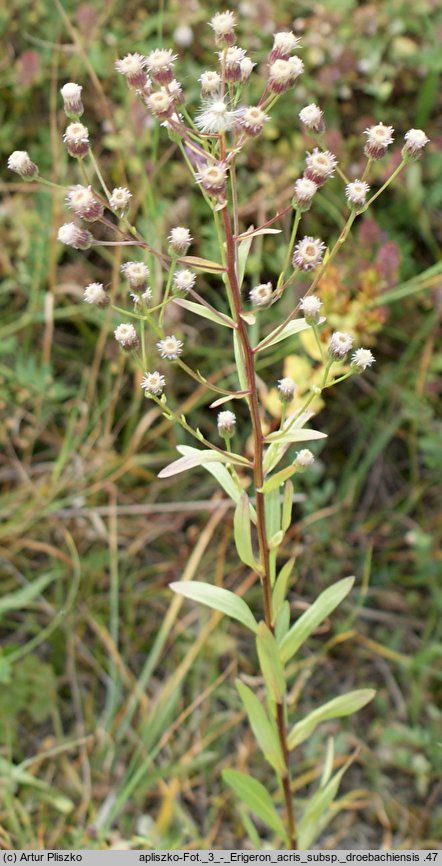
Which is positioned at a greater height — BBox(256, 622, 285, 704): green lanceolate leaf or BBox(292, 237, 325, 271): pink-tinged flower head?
BBox(292, 237, 325, 271): pink-tinged flower head

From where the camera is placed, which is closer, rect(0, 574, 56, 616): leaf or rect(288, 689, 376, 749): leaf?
rect(288, 689, 376, 749): leaf

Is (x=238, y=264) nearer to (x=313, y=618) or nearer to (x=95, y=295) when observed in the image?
(x=95, y=295)

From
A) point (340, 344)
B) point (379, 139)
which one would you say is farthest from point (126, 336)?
point (379, 139)

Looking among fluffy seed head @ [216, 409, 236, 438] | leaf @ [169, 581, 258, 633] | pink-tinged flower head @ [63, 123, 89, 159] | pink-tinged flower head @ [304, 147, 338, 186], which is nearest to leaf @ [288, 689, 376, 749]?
leaf @ [169, 581, 258, 633]

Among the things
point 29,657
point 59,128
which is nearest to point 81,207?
point 29,657

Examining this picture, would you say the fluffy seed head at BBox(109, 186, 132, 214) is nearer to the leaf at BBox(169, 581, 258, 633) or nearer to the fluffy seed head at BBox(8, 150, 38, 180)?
the fluffy seed head at BBox(8, 150, 38, 180)

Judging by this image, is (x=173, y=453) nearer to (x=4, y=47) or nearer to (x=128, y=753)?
(x=128, y=753)
